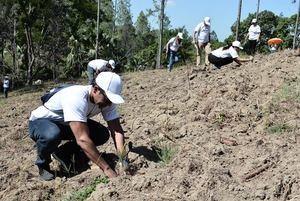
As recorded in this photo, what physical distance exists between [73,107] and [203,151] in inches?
51.0

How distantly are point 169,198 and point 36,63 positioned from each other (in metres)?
25.1

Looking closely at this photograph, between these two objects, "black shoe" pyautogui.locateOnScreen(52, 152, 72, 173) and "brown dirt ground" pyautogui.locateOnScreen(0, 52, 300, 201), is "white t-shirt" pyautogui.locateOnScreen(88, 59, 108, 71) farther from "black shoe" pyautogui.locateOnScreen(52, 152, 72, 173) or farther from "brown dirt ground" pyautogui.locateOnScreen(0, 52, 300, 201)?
"black shoe" pyautogui.locateOnScreen(52, 152, 72, 173)

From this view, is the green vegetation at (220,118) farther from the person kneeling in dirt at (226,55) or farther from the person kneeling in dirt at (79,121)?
the person kneeling in dirt at (226,55)

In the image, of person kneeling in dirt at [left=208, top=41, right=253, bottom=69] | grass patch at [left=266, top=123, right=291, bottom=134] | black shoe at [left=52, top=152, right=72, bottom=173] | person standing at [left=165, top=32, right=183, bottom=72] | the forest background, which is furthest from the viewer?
the forest background

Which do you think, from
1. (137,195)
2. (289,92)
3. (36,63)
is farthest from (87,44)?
(137,195)

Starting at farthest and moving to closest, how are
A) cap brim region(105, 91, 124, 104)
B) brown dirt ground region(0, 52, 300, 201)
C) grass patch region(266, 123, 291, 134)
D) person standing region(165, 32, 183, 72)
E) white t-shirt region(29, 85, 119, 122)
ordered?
person standing region(165, 32, 183, 72)
grass patch region(266, 123, 291, 134)
white t-shirt region(29, 85, 119, 122)
cap brim region(105, 91, 124, 104)
brown dirt ground region(0, 52, 300, 201)

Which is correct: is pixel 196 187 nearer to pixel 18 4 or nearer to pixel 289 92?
pixel 289 92

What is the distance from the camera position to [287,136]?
15.4 ft

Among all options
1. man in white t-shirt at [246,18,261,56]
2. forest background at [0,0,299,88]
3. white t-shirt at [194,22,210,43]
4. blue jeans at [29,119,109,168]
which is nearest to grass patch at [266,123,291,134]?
blue jeans at [29,119,109,168]

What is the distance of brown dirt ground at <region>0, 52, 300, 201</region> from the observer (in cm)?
365

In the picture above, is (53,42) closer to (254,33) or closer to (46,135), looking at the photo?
(254,33)

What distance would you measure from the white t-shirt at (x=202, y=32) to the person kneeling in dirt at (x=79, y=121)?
739 cm

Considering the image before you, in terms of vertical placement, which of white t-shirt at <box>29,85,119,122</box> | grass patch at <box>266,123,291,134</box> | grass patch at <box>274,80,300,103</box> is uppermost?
white t-shirt at <box>29,85,119,122</box>

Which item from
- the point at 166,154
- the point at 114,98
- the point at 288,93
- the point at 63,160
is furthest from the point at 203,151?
the point at 288,93
